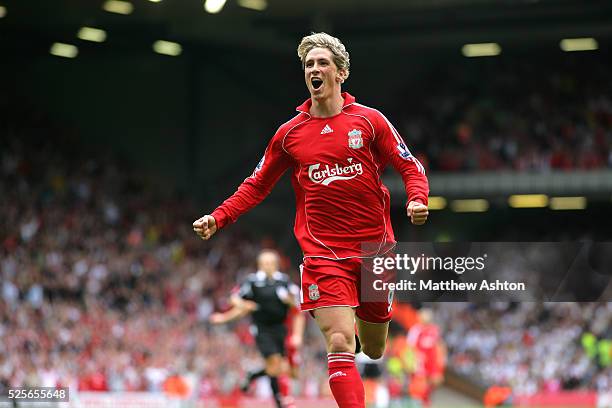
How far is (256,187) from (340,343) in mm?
1417

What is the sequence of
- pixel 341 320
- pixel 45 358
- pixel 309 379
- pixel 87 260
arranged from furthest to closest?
pixel 87 260 < pixel 309 379 < pixel 45 358 < pixel 341 320

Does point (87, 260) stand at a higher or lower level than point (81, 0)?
lower

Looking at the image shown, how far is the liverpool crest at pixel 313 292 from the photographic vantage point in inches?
266

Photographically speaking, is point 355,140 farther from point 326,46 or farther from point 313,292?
point 313,292

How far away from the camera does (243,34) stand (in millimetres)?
31859

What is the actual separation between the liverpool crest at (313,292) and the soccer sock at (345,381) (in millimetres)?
391

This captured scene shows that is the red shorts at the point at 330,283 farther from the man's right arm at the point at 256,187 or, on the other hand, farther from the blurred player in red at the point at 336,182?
the man's right arm at the point at 256,187

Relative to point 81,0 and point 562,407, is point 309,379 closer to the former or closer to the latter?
point 562,407

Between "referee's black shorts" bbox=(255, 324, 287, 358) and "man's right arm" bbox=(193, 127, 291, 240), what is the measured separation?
5.46 m

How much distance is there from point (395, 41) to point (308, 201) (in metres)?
25.0

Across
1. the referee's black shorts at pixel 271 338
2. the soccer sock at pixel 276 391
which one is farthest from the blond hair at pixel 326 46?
the referee's black shorts at pixel 271 338

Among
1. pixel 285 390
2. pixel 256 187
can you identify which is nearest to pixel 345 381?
pixel 256 187

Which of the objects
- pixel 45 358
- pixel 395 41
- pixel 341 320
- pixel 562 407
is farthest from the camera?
pixel 395 41

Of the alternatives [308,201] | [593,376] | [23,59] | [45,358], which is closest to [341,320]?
[308,201]
